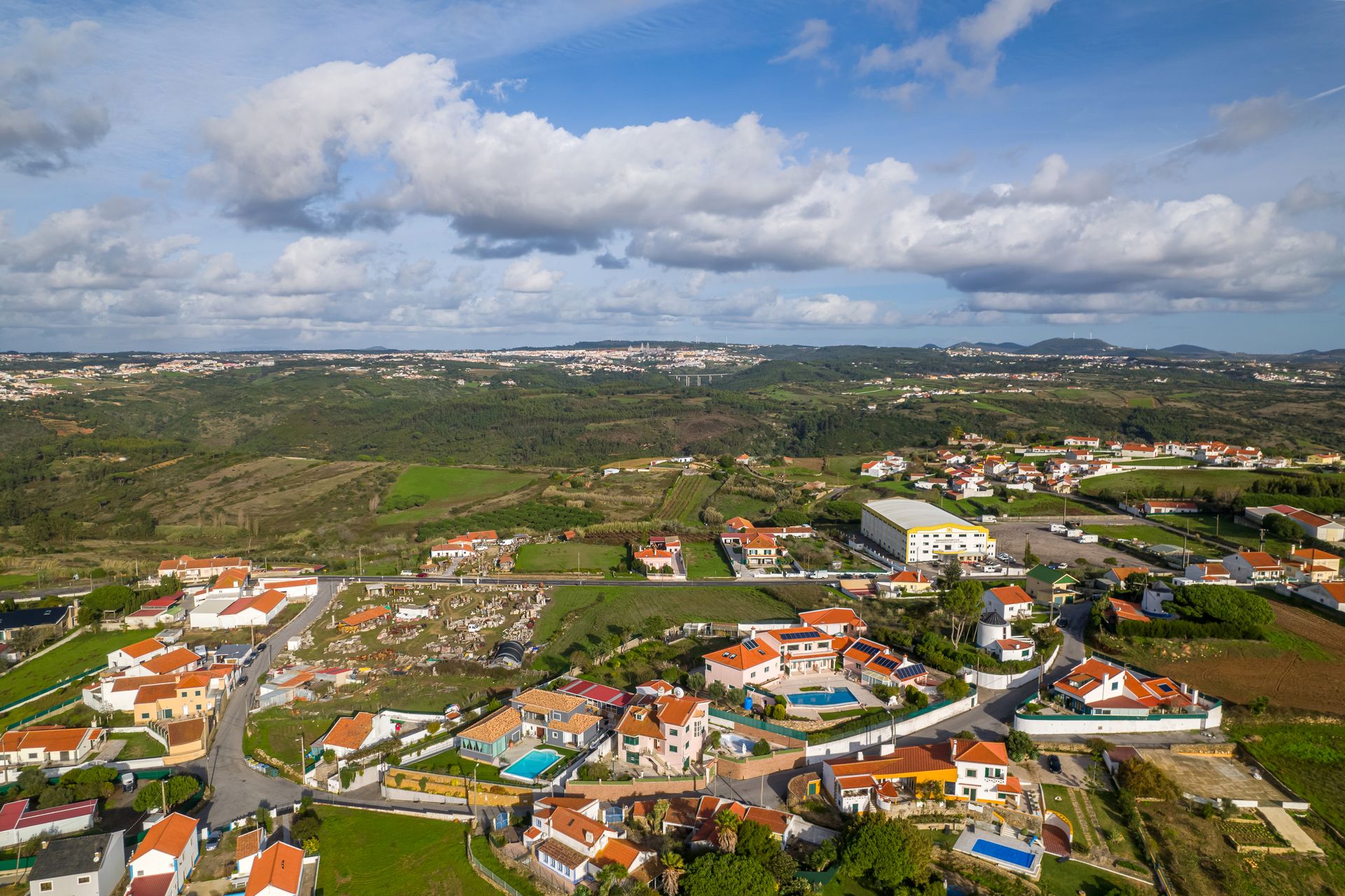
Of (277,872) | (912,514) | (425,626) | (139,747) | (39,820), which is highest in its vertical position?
(912,514)

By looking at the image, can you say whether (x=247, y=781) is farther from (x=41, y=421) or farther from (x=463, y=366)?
(x=463, y=366)

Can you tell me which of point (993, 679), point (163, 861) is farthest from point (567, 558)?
point (163, 861)

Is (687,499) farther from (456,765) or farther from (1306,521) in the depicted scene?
(456,765)

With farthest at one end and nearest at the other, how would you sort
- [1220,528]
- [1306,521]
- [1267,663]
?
[1220,528] < [1306,521] < [1267,663]

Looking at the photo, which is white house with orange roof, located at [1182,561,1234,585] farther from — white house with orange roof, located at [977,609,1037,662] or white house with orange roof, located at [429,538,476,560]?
white house with orange roof, located at [429,538,476,560]

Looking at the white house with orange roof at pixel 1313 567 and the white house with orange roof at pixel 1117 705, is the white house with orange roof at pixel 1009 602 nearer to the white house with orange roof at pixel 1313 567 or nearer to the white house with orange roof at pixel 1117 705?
the white house with orange roof at pixel 1117 705

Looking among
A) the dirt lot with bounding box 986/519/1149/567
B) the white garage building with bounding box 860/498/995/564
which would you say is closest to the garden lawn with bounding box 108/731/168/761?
the white garage building with bounding box 860/498/995/564

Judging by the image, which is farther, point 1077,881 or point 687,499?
point 687,499
